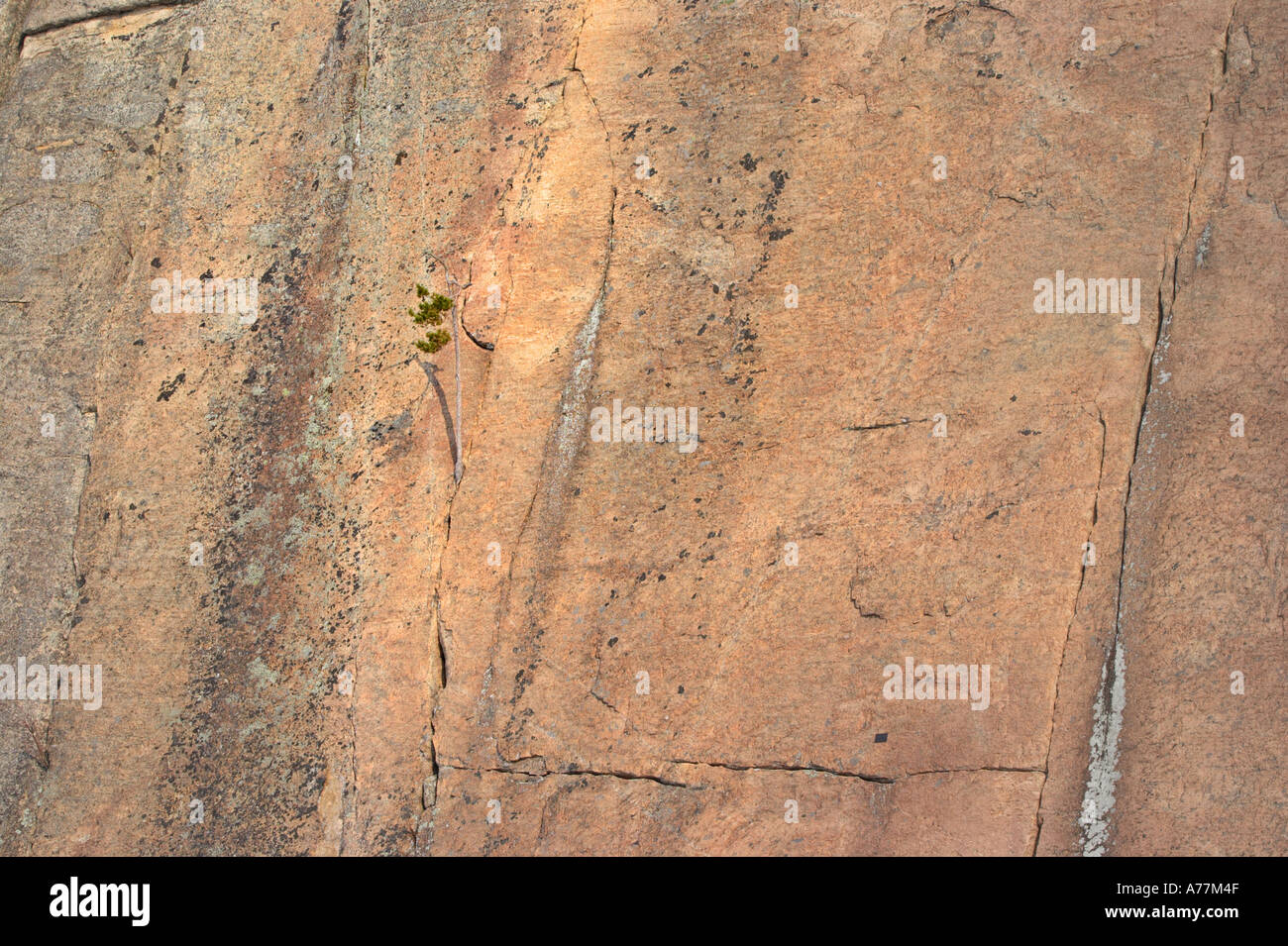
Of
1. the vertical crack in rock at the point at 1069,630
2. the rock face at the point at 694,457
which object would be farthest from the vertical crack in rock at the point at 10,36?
the vertical crack in rock at the point at 1069,630

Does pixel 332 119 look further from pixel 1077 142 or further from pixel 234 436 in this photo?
pixel 1077 142

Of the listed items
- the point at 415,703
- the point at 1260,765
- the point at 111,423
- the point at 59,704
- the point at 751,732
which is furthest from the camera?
the point at 111,423

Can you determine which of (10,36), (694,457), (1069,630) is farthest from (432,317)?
(10,36)

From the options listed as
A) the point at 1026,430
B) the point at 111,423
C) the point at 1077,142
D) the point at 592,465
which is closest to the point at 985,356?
the point at 1026,430

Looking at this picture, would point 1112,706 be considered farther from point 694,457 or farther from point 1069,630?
point 694,457

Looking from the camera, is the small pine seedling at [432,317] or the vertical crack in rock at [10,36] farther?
the vertical crack in rock at [10,36]

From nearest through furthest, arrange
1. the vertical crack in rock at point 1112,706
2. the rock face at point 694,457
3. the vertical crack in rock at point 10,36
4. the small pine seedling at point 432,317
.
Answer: the vertical crack in rock at point 1112,706, the rock face at point 694,457, the small pine seedling at point 432,317, the vertical crack in rock at point 10,36

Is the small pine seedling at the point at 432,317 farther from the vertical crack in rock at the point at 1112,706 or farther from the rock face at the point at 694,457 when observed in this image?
the vertical crack in rock at the point at 1112,706
